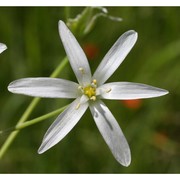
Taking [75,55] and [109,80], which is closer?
[75,55]

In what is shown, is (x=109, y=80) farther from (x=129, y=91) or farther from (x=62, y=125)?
(x=62, y=125)

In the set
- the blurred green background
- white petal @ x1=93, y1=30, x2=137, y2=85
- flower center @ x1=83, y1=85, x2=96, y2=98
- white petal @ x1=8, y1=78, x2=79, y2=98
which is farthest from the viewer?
the blurred green background

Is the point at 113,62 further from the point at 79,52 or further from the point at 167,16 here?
the point at 167,16

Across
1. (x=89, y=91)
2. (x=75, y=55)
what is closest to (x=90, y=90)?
(x=89, y=91)

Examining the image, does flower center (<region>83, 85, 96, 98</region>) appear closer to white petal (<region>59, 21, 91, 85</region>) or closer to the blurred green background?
white petal (<region>59, 21, 91, 85</region>)

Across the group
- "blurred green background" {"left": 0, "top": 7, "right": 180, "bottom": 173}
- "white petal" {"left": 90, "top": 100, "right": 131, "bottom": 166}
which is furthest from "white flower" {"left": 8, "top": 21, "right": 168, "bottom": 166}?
"blurred green background" {"left": 0, "top": 7, "right": 180, "bottom": 173}

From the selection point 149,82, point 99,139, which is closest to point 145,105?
point 149,82
